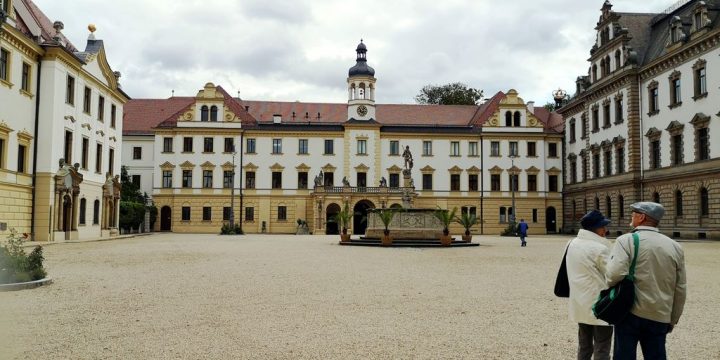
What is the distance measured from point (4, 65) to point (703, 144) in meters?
38.1

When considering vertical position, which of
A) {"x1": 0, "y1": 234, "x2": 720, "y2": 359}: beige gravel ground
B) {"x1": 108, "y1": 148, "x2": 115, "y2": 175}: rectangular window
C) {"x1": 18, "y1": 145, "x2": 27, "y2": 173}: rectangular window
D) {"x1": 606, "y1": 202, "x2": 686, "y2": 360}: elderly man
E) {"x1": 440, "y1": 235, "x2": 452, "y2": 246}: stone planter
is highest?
{"x1": 108, "y1": 148, "x2": 115, "y2": 175}: rectangular window

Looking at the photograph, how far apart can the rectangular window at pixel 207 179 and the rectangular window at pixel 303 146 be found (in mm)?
8641

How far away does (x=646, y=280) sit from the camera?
5027mm

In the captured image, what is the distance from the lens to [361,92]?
59750mm

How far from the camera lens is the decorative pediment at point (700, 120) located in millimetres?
36375

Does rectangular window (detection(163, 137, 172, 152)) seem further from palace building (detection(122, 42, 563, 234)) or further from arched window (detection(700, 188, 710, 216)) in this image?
arched window (detection(700, 188, 710, 216))

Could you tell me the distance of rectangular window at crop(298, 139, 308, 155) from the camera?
58906 mm

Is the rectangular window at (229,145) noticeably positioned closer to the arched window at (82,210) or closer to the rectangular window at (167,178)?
the rectangular window at (167,178)

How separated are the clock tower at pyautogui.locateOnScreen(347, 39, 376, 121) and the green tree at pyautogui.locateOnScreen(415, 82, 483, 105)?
1821cm

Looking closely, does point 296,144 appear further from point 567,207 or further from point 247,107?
point 567,207

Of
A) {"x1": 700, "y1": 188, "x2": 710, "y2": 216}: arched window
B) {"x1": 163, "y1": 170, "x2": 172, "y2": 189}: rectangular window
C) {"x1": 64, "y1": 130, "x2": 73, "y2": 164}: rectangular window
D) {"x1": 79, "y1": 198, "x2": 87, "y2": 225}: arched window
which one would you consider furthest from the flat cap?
{"x1": 163, "y1": 170, "x2": 172, "y2": 189}: rectangular window

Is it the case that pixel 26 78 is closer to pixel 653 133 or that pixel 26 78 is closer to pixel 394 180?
pixel 394 180

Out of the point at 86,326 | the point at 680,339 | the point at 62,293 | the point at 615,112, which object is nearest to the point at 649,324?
the point at 680,339

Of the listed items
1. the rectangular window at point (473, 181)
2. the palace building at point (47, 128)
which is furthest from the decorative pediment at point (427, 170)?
the palace building at point (47, 128)
